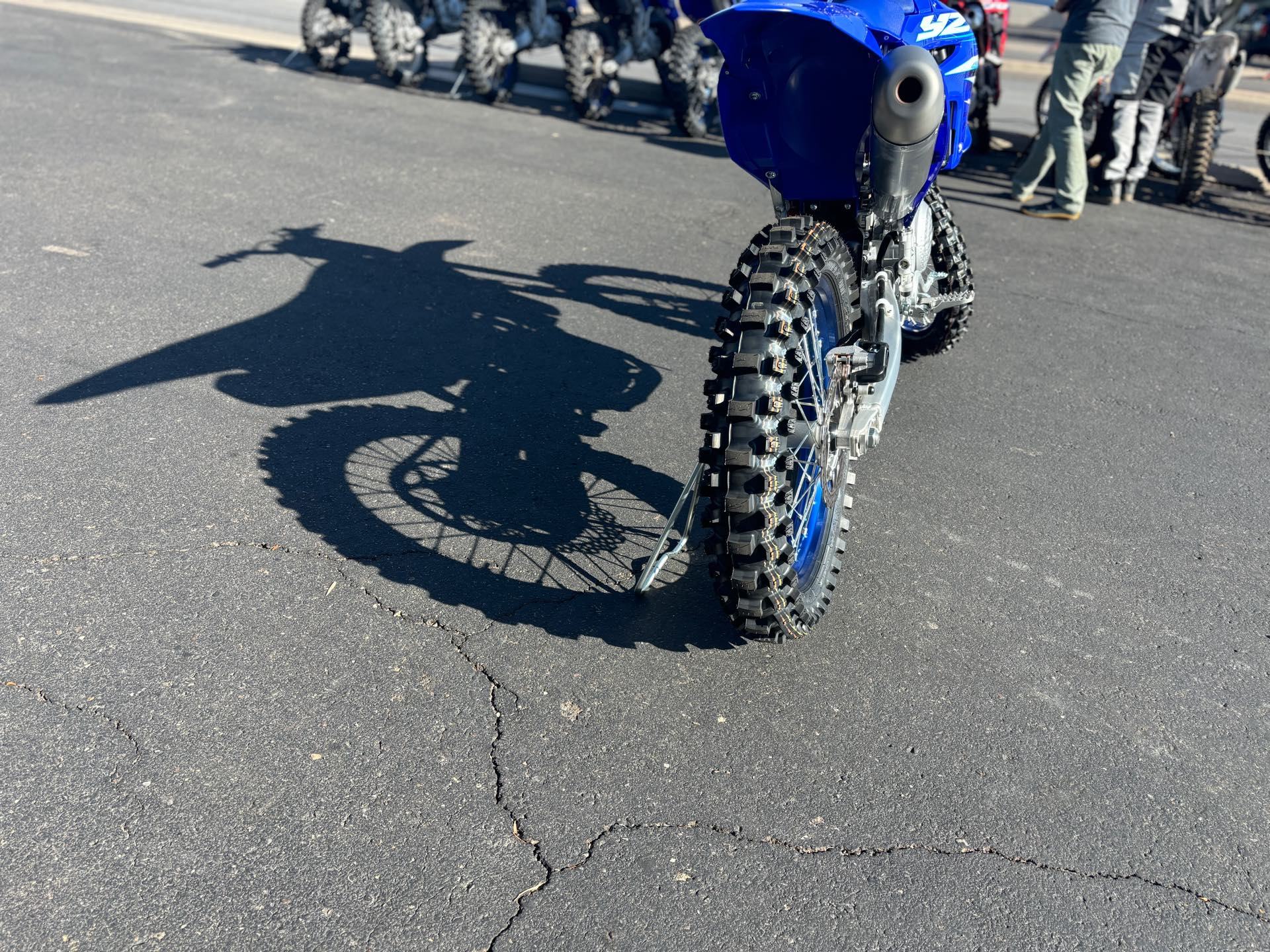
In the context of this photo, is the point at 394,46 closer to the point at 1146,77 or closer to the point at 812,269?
the point at 1146,77

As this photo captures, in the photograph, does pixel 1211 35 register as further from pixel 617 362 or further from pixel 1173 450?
pixel 617 362

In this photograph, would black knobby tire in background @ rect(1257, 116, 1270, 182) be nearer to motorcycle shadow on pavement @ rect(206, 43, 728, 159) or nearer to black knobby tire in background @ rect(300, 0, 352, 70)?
motorcycle shadow on pavement @ rect(206, 43, 728, 159)

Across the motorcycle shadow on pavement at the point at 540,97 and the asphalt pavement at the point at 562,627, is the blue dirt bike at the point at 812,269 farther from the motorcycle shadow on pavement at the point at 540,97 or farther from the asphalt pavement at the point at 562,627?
the motorcycle shadow on pavement at the point at 540,97

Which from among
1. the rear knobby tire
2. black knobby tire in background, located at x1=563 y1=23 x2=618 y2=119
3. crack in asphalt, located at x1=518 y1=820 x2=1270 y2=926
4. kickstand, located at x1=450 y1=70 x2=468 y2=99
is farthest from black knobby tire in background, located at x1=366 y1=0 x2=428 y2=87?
crack in asphalt, located at x1=518 y1=820 x2=1270 y2=926

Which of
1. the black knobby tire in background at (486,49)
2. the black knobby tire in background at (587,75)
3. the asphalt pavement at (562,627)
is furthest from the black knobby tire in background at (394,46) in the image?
the asphalt pavement at (562,627)

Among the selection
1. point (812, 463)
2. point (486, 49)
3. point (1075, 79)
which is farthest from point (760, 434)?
point (486, 49)

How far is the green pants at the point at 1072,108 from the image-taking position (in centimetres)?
837

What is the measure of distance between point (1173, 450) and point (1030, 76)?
1323cm

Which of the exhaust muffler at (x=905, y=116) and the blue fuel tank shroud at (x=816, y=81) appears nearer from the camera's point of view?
the exhaust muffler at (x=905, y=116)

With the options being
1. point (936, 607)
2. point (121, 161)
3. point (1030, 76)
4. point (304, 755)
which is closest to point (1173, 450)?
point (936, 607)

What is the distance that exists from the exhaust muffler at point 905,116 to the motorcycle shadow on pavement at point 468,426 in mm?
1461

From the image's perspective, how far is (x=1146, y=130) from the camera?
30.4 feet

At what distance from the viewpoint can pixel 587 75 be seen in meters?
11.1

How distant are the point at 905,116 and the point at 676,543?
1.49 m
